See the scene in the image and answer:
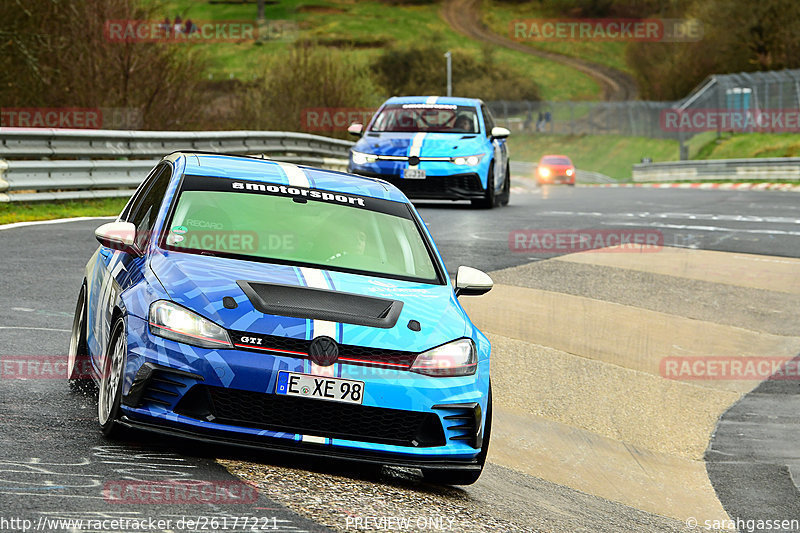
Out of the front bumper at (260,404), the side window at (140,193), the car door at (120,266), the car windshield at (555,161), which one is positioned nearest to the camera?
the front bumper at (260,404)

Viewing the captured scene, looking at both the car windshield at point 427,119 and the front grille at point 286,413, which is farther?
the car windshield at point 427,119

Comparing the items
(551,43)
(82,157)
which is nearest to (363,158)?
(82,157)

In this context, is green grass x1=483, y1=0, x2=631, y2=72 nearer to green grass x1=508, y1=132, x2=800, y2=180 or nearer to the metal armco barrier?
green grass x1=508, y1=132, x2=800, y2=180

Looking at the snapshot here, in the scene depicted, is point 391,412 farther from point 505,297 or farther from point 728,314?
point 728,314

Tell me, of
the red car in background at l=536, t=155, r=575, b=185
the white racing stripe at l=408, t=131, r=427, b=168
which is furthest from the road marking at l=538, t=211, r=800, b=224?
the red car in background at l=536, t=155, r=575, b=185

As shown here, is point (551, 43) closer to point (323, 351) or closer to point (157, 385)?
point (323, 351)

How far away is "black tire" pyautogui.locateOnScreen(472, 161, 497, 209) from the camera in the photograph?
19469 mm

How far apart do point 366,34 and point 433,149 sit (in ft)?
414

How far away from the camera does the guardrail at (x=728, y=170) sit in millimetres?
37188

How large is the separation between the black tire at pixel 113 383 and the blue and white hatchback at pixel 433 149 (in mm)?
12484

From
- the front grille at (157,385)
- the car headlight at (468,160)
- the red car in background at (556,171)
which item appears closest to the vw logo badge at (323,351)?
the front grille at (157,385)

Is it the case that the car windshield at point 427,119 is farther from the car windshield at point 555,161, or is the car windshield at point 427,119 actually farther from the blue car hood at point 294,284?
the car windshield at point 555,161

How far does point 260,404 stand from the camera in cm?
535

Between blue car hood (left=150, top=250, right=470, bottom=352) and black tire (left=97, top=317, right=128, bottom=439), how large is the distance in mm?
358
